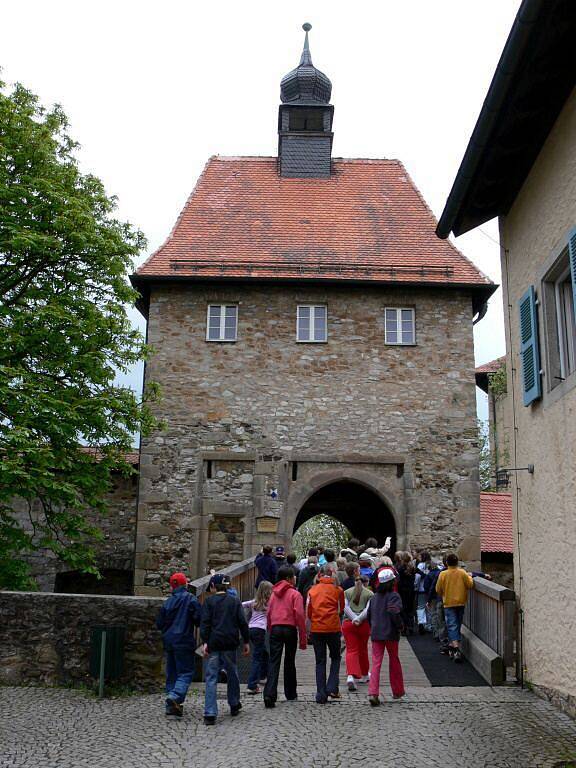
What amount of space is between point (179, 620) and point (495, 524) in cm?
1300

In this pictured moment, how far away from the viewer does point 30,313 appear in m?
13.8

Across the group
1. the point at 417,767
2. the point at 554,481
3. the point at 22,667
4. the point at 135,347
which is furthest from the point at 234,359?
the point at 417,767

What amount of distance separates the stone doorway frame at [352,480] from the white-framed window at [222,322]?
3.54 m

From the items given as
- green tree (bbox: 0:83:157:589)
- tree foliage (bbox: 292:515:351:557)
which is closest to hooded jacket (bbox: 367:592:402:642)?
green tree (bbox: 0:83:157:589)

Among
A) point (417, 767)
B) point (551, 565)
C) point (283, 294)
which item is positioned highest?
point (283, 294)

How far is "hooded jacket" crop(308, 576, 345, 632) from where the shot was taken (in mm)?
8750

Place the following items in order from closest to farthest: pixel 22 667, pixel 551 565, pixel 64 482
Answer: pixel 551 565 → pixel 22 667 → pixel 64 482

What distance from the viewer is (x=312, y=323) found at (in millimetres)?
18375

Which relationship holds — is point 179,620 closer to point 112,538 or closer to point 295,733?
point 295,733

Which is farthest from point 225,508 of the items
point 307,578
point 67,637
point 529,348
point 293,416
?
point 529,348

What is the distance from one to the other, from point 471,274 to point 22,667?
12.9m

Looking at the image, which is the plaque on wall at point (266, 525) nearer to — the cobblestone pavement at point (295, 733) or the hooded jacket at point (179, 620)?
the cobblestone pavement at point (295, 733)

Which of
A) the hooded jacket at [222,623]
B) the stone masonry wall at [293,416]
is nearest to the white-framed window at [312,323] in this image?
the stone masonry wall at [293,416]

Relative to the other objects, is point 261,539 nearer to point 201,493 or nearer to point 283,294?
point 201,493
